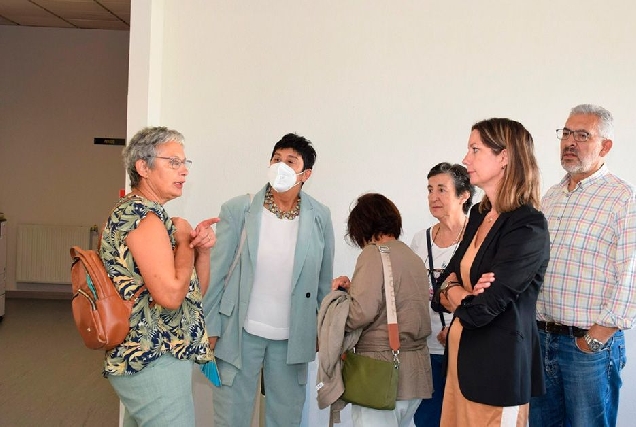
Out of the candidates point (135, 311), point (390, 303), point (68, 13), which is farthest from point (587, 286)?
point (68, 13)

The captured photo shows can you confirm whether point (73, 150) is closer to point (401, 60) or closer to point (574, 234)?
point (401, 60)

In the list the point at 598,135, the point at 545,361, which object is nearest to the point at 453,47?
the point at 598,135

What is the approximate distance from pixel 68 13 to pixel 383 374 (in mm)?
Answer: 7194

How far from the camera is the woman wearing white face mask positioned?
356cm

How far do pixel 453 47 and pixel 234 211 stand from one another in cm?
176

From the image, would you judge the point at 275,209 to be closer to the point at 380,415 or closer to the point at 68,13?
the point at 380,415

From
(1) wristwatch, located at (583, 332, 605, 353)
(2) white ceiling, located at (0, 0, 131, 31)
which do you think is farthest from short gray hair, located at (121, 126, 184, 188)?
(2) white ceiling, located at (0, 0, 131, 31)

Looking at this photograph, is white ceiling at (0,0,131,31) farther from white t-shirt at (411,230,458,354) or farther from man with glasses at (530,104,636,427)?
man with glasses at (530,104,636,427)

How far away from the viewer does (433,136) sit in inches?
178

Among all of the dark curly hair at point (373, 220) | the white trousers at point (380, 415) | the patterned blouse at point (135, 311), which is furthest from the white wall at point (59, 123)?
the patterned blouse at point (135, 311)

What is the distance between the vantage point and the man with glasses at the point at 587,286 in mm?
3045

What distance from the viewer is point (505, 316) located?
2.44 metres

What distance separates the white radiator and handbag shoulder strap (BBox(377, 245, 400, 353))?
7.56 metres

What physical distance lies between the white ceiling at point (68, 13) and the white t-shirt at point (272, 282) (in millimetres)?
4988
